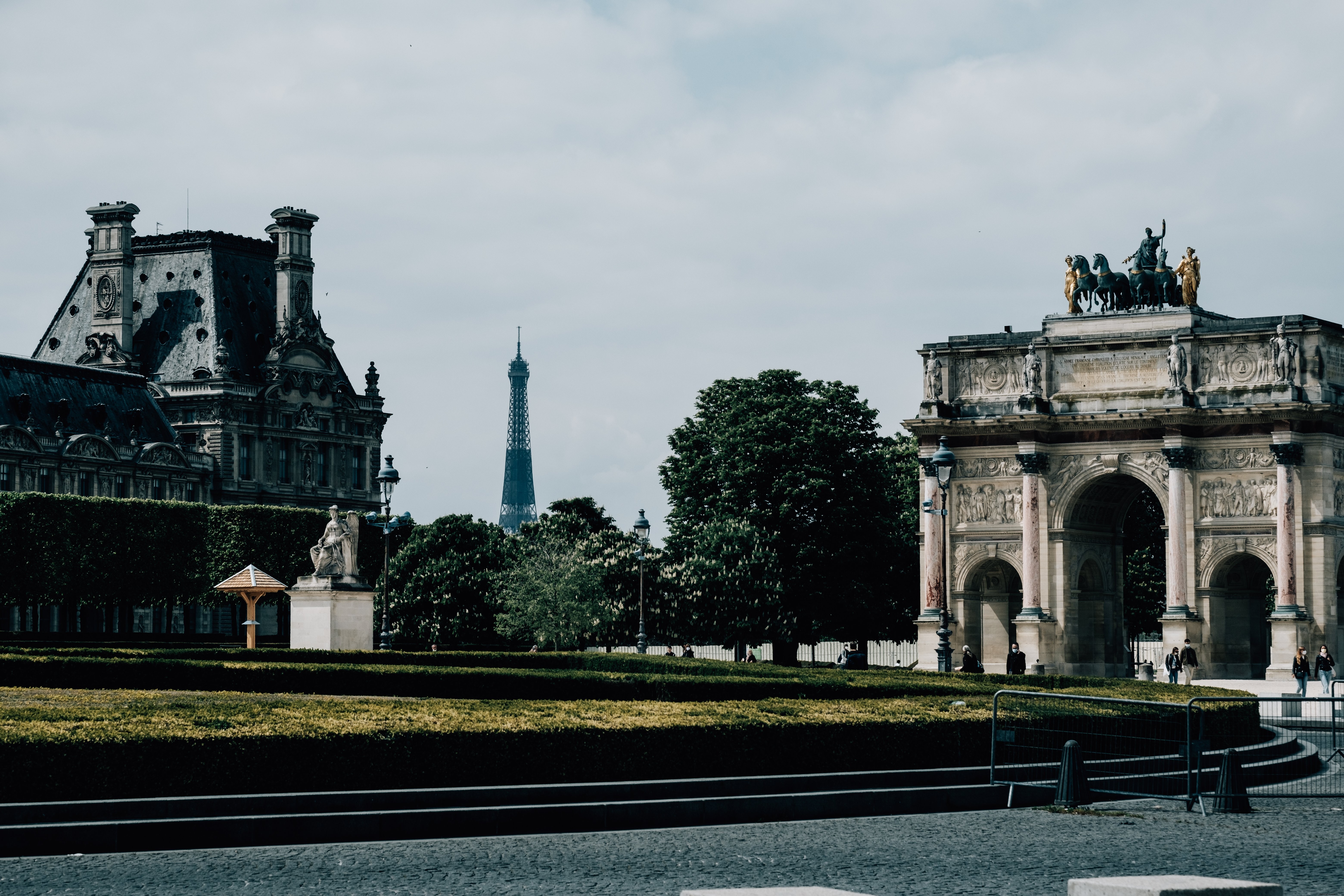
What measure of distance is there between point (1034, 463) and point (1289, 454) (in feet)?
30.6

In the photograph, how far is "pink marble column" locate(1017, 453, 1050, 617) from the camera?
74.2 m

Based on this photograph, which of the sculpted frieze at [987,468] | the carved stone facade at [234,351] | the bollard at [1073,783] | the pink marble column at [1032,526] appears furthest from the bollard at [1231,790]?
the carved stone facade at [234,351]

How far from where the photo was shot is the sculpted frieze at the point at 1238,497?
2805 inches

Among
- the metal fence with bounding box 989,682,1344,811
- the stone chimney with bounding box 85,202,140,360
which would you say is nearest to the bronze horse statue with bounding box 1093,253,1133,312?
the metal fence with bounding box 989,682,1344,811

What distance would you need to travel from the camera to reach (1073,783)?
→ 2420 centimetres

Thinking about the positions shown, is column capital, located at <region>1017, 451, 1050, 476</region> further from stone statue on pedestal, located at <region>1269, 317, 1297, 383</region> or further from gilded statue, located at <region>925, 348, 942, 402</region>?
stone statue on pedestal, located at <region>1269, 317, 1297, 383</region>

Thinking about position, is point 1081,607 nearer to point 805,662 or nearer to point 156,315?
point 805,662

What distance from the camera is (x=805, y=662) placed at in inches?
3120

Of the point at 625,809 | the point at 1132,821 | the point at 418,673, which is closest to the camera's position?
the point at 625,809

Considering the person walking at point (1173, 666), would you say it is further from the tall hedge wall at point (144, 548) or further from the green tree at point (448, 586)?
the tall hedge wall at point (144, 548)

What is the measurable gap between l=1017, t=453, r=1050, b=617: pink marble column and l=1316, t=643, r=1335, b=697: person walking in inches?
437

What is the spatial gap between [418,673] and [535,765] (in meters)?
Result: 14.2

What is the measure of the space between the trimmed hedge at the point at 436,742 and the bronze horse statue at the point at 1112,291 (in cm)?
5003

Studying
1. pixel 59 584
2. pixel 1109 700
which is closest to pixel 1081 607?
pixel 59 584
